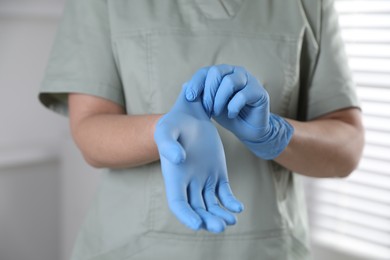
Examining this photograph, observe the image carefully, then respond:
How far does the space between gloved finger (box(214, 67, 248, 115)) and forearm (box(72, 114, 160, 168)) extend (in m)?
0.15

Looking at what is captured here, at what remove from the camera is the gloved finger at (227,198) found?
0.75 metres

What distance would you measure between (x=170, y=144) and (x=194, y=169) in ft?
0.26

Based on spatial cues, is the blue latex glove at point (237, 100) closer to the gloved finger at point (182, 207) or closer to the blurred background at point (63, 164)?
the gloved finger at point (182, 207)

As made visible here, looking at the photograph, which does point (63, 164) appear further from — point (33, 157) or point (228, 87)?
point (228, 87)

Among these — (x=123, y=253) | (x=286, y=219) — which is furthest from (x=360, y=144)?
(x=123, y=253)

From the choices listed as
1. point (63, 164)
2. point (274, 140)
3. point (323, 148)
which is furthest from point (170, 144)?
point (63, 164)

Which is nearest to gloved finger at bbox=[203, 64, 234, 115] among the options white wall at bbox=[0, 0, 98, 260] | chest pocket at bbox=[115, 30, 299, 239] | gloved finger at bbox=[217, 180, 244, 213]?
gloved finger at bbox=[217, 180, 244, 213]

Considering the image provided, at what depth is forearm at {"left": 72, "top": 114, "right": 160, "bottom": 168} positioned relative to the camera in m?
0.95

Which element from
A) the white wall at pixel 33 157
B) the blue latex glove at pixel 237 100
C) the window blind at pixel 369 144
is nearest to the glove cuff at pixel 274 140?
the blue latex glove at pixel 237 100

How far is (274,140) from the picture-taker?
0.91 m

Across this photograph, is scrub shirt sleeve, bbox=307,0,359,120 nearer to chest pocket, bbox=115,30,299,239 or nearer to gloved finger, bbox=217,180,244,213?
chest pocket, bbox=115,30,299,239

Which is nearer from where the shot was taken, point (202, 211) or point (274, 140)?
point (202, 211)

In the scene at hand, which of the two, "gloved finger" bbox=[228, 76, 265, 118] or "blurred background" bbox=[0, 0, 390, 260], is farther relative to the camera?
"blurred background" bbox=[0, 0, 390, 260]

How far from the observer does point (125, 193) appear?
3.53 ft
